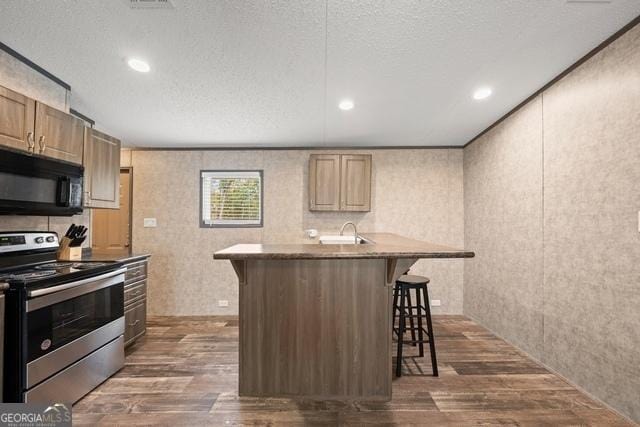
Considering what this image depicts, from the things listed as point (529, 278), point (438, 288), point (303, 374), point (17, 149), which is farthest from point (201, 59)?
point (438, 288)

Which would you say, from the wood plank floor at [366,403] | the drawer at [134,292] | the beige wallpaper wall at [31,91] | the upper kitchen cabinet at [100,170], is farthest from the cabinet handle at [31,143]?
the wood plank floor at [366,403]

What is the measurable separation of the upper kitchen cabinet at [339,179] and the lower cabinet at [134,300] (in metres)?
2.23

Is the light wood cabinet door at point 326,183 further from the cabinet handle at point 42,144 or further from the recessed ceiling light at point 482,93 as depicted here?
the cabinet handle at point 42,144

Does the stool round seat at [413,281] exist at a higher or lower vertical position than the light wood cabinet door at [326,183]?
lower

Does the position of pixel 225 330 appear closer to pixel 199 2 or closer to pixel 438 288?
pixel 438 288

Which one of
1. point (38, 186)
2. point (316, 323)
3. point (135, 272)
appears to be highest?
point (38, 186)

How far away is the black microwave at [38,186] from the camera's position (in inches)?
78.2

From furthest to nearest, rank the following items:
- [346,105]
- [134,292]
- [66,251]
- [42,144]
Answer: [134,292], [346,105], [66,251], [42,144]

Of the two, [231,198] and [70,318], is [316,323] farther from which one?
[231,198]

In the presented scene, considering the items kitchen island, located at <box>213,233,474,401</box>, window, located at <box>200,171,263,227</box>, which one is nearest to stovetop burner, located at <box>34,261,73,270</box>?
kitchen island, located at <box>213,233,474,401</box>

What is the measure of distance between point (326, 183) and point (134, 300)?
105 inches

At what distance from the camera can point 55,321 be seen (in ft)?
6.45

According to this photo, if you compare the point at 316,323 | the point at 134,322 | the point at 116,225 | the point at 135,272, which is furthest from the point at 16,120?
the point at 116,225

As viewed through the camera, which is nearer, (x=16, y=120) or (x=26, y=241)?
(x=16, y=120)
